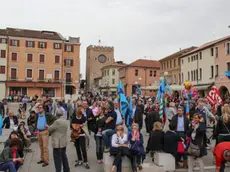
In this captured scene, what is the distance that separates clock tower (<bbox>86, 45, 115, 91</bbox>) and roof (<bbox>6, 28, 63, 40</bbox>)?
40348 millimetres

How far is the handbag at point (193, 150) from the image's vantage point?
651 cm

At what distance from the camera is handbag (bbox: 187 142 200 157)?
256 inches

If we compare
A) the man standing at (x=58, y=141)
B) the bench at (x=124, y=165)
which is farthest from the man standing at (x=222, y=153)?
the man standing at (x=58, y=141)

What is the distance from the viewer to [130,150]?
6625 mm

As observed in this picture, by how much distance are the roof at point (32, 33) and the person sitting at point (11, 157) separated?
4696 centimetres

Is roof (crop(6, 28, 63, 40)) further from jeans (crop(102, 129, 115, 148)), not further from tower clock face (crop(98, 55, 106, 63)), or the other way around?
jeans (crop(102, 129, 115, 148))

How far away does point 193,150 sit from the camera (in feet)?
21.5

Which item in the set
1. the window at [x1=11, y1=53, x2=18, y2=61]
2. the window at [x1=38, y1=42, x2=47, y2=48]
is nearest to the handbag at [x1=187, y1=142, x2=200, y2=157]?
the window at [x1=38, y1=42, x2=47, y2=48]

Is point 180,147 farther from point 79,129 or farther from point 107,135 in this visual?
point 79,129

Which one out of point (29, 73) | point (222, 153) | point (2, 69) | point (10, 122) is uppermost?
point (2, 69)

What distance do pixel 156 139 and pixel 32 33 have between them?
49666 millimetres

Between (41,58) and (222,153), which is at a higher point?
(41,58)

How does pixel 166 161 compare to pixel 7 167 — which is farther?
pixel 166 161

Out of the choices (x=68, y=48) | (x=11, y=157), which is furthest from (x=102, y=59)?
(x=11, y=157)
